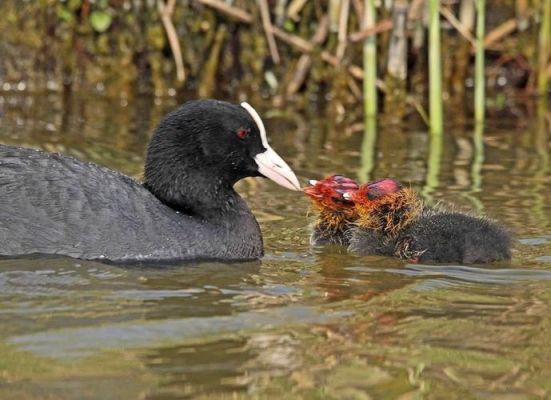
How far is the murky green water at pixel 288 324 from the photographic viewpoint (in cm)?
408

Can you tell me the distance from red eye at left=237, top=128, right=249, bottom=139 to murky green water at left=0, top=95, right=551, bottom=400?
1.94 ft

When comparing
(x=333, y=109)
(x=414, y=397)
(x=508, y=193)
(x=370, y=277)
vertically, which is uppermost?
(x=333, y=109)

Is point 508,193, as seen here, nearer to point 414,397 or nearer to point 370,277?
point 370,277

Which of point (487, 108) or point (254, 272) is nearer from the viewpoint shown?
point (254, 272)

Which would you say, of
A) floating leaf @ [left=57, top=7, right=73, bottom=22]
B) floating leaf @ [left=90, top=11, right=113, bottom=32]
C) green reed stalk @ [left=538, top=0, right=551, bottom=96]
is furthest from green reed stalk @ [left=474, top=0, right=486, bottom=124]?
floating leaf @ [left=57, top=7, right=73, bottom=22]

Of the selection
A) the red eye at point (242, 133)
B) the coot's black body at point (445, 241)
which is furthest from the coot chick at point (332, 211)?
the red eye at point (242, 133)

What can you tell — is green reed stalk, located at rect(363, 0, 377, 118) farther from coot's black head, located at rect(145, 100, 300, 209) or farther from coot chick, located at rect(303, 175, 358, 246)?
coot's black head, located at rect(145, 100, 300, 209)

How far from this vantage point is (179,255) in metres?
5.84

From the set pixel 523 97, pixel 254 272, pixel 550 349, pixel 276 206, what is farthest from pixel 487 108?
pixel 550 349

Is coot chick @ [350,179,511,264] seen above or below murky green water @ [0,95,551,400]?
above

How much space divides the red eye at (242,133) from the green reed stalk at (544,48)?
4913 mm

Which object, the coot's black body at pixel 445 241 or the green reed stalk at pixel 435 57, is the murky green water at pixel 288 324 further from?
the green reed stalk at pixel 435 57

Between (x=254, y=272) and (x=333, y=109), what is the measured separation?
16.6 ft

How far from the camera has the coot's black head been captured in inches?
239
